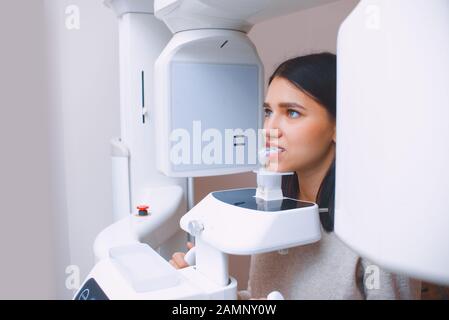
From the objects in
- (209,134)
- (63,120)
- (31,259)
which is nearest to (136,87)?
(209,134)

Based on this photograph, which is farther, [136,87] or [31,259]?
[31,259]

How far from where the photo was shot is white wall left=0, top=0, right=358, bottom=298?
1.31 meters

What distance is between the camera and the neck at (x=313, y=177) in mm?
936

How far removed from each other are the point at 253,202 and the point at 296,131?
28cm

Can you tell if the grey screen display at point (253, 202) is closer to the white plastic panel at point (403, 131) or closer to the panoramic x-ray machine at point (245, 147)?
the panoramic x-ray machine at point (245, 147)

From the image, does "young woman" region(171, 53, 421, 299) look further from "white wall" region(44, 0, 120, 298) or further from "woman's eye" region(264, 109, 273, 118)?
"white wall" region(44, 0, 120, 298)

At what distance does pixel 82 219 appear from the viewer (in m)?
1.54

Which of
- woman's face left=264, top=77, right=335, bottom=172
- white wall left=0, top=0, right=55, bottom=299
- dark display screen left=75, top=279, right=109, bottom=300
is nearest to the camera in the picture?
dark display screen left=75, top=279, right=109, bottom=300

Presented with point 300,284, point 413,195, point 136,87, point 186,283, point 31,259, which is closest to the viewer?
point 413,195

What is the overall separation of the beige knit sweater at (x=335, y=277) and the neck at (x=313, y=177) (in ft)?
0.41

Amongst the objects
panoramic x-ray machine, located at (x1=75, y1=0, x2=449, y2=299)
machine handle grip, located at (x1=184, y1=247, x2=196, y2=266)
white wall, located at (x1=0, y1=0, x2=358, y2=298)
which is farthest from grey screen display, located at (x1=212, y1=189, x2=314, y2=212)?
white wall, located at (x1=0, y1=0, x2=358, y2=298)

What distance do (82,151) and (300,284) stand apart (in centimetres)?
101

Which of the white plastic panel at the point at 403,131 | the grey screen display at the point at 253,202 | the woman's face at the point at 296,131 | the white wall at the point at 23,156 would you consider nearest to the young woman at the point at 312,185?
the woman's face at the point at 296,131
